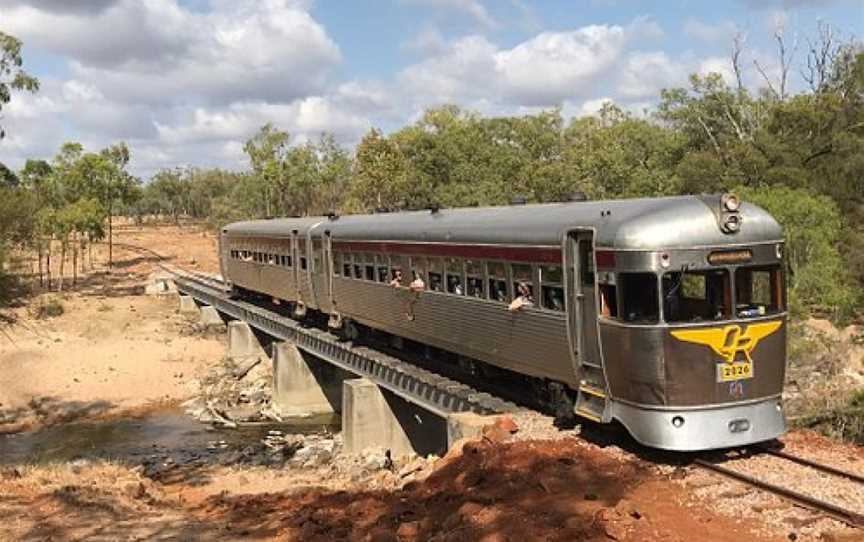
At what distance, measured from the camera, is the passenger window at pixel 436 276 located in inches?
692

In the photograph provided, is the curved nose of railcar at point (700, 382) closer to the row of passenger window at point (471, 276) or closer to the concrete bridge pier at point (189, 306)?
the row of passenger window at point (471, 276)

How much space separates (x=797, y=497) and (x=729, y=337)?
91.4 inches

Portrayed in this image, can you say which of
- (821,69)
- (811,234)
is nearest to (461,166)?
(821,69)

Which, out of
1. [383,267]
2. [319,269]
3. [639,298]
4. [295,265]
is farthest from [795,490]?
[295,265]

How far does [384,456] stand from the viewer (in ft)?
69.8

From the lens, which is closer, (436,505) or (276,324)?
(436,505)

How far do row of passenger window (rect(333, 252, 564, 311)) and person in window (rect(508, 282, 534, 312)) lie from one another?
0.05ft

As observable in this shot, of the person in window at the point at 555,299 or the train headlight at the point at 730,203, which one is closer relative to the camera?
the train headlight at the point at 730,203

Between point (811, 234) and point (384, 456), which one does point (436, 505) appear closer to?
point (384, 456)

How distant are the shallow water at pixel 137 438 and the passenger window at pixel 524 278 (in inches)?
557

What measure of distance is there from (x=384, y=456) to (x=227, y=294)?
902 inches

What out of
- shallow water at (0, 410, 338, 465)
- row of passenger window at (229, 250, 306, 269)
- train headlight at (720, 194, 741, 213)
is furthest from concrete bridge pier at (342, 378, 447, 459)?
train headlight at (720, 194, 741, 213)

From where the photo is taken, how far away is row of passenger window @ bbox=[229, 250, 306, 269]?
2864cm

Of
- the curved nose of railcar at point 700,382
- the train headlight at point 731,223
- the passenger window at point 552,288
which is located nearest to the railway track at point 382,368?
the passenger window at point 552,288
